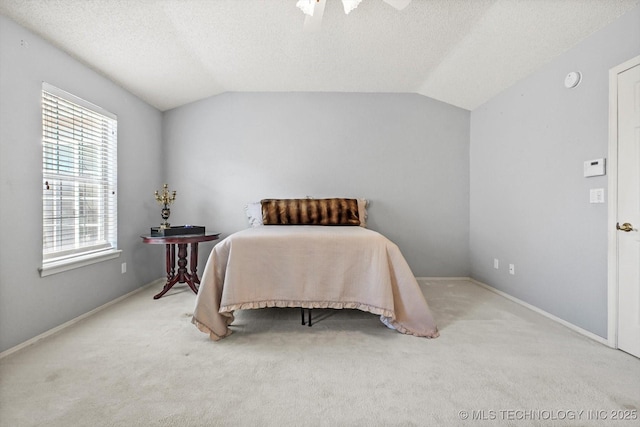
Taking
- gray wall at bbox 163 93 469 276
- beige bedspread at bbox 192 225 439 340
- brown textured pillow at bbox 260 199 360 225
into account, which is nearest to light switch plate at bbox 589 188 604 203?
beige bedspread at bbox 192 225 439 340

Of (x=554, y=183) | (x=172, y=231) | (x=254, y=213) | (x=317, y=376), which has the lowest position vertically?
(x=317, y=376)

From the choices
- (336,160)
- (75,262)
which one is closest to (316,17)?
(336,160)

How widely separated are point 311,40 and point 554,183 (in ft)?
8.43

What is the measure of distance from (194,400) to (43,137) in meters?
2.22

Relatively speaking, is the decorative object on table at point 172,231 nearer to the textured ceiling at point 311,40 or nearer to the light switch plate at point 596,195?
the textured ceiling at point 311,40

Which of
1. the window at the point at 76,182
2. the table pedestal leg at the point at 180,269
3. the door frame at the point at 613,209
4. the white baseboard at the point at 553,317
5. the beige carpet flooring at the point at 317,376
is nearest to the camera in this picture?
the beige carpet flooring at the point at 317,376

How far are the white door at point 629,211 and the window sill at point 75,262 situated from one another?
13.5ft

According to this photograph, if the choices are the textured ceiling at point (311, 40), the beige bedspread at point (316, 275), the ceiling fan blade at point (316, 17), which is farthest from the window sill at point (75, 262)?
the ceiling fan blade at point (316, 17)

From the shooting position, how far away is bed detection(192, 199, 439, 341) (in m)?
1.98

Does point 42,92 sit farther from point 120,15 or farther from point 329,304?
point 329,304

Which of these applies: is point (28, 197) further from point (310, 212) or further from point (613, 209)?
point (613, 209)

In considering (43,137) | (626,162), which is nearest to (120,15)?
(43,137)

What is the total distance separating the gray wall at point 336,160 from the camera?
3.58m

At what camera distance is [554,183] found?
236 cm
